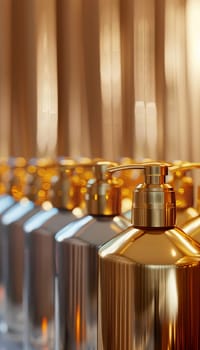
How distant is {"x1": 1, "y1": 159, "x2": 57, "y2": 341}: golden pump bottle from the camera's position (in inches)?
25.7

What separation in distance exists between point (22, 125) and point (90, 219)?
0.48 meters

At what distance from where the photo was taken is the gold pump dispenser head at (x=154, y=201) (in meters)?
0.37

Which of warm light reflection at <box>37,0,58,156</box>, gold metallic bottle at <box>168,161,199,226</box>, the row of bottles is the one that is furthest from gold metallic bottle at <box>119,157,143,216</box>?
warm light reflection at <box>37,0,58,156</box>

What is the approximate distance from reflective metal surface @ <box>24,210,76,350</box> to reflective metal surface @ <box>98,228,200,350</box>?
20cm

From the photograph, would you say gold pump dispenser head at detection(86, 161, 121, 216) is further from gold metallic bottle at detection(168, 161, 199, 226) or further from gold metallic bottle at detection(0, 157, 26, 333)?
gold metallic bottle at detection(0, 157, 26, 333)

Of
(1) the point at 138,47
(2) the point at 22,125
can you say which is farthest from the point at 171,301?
(2) the point at 22,125

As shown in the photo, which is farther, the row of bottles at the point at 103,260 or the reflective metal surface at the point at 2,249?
the reflective metal surface at the point at 2,249

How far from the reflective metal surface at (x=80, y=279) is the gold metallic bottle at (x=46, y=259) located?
0.27 feet

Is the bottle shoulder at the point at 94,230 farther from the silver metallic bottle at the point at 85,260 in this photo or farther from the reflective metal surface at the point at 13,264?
the reflective metal surface at the point at 13,264

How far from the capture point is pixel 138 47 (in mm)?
634

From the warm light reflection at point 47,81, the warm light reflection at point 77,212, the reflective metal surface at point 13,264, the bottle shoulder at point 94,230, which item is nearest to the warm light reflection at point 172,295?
the bottle shoulder at point 94,230

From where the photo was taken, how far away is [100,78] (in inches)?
28.3

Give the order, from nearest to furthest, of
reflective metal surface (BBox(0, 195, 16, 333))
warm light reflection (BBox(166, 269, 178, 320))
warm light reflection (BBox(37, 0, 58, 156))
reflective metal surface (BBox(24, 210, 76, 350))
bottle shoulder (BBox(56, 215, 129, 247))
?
warm light reflection (BBox(166, 269, 178, 320)) → bottle shoulder (BBox(56, 215, 129, 247)) → reflective metal surface (BBox(24, 210, 76, 350)) → reflective metal surface (BBox(0, 195, 16, 333)) → warm light reflection (BBox(37, 0, 58, 156))

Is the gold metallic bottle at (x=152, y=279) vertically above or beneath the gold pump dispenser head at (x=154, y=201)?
beneath
